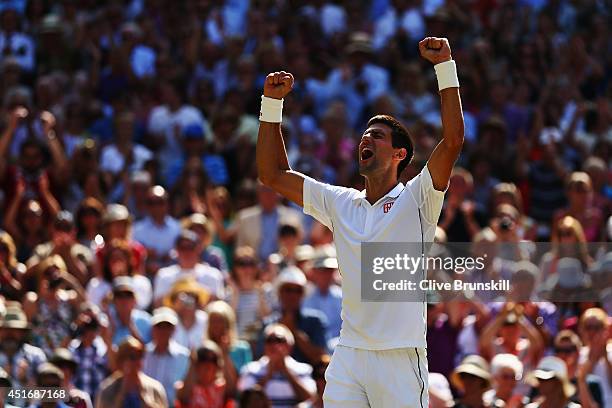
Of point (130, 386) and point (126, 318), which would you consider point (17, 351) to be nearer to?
point (130, 386)

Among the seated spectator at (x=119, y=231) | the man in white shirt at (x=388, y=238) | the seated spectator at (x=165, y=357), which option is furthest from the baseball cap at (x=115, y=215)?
the man in white shirt at (x=388, y=238)

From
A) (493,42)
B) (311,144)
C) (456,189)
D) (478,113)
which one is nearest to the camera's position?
(456,189)

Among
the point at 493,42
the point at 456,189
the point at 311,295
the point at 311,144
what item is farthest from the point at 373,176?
the point at 493,42

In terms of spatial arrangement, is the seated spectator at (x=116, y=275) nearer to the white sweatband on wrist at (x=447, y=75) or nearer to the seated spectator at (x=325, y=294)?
the seated spectator at (x=325, y=294)

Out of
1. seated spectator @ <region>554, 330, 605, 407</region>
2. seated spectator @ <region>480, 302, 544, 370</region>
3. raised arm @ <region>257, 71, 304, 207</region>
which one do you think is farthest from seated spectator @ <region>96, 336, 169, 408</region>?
raised arm @ <region>257, 71, 304, 207</region>

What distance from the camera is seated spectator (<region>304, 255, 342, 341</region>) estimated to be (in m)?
11.7

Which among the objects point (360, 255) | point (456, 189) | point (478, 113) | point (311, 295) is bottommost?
point (360, 255)

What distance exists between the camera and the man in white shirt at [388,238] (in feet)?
21.6

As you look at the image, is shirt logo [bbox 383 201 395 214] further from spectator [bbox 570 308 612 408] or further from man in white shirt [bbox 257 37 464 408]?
spectator [bbox 570 308 612 408]

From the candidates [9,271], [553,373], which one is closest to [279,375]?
[553,373]

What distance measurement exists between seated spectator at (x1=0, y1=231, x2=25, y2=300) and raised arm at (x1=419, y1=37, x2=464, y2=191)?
6.00 m

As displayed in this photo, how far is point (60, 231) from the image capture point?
12.2 m

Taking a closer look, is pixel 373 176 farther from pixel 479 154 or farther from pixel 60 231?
pixel 479 154

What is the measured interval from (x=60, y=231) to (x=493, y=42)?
6870 mm
